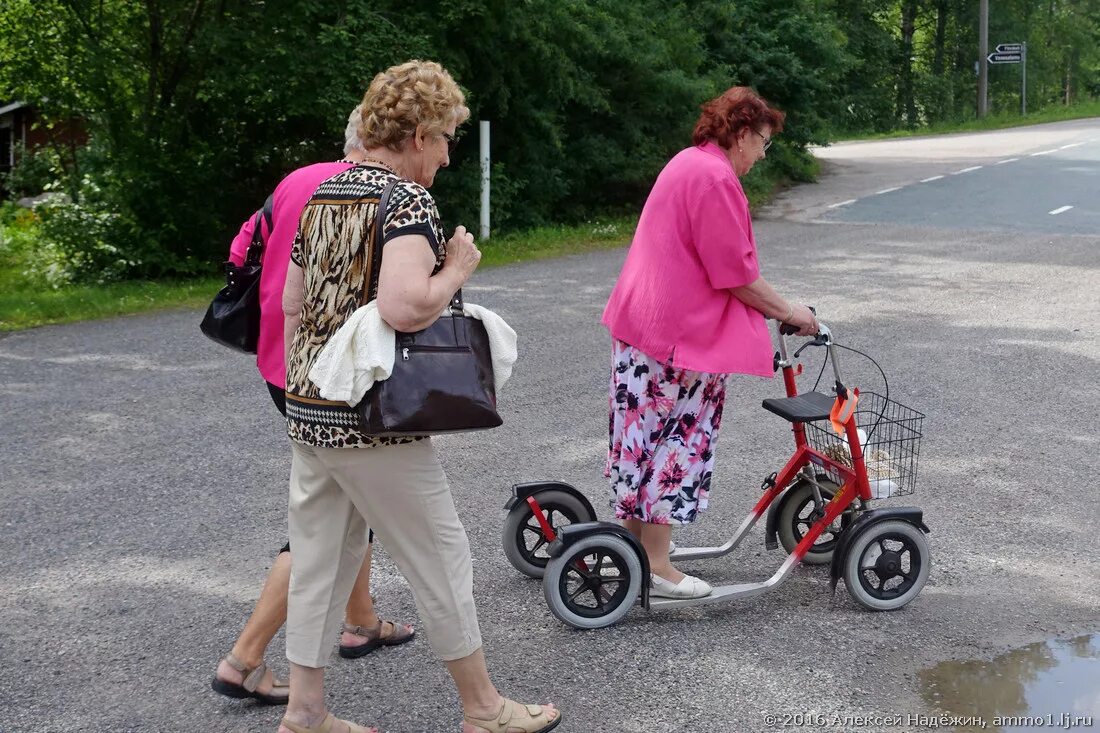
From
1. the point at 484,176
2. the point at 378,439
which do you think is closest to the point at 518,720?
the point at 378,439

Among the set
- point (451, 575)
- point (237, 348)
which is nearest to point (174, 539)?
point (237, 348)

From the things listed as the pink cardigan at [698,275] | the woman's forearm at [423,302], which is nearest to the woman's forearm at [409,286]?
the woman's forearm at [423,302]

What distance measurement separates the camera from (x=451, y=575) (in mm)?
3162

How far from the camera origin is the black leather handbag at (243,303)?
353 centimetres

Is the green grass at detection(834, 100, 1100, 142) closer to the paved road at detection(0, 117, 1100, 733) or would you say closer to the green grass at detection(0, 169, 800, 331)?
the green grass at detection(0, 169, 800, 331)

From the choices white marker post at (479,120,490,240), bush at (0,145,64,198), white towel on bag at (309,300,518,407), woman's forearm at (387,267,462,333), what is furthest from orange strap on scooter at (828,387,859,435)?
bush at (0,145,64,198)

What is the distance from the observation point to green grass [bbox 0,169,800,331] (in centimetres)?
1094

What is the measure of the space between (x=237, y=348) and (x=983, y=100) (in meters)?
42.8

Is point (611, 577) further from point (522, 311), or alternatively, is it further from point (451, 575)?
point (522, 311)

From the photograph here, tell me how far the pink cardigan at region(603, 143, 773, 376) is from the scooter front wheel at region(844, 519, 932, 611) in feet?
2.32

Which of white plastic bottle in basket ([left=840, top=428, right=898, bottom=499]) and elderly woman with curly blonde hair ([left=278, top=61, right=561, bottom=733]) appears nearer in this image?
elderly woman with curly blonde hair ([left=278, top=61, right=561, bottom=733])

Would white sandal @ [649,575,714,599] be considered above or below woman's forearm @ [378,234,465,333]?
below

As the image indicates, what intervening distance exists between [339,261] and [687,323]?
1.40 metres

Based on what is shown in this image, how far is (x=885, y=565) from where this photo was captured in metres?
4.18
